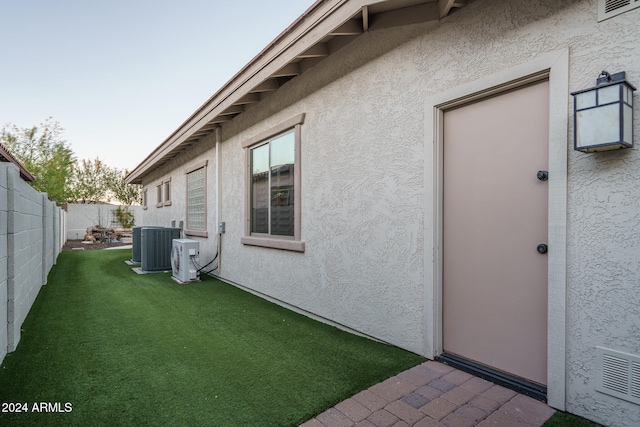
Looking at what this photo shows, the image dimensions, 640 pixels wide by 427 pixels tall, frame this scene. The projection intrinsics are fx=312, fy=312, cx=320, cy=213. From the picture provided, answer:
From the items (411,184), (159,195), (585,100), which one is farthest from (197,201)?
(585,100)

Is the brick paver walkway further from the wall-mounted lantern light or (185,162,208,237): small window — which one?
(185,162,208,237): small window

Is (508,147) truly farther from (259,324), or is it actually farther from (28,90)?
(28,90)

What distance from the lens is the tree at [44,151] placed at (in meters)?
18.9

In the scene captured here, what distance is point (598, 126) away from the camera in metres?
1.90

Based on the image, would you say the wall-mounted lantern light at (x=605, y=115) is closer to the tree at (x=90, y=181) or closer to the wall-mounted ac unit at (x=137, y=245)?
the wall-mounted ac unit at (x=137, y=245)

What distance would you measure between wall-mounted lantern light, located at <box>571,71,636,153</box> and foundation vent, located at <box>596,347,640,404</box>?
4.16 ft

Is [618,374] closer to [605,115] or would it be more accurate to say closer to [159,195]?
[605,115]

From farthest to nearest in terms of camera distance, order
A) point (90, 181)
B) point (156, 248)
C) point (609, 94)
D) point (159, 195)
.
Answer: point (90, 181)
point (159, 195)
point (156, 248)
point (609, 94)

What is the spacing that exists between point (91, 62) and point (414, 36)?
13.7 meters

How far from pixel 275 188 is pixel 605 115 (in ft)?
13.8

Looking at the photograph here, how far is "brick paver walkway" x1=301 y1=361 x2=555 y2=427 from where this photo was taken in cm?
205

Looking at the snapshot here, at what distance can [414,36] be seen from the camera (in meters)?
3.12

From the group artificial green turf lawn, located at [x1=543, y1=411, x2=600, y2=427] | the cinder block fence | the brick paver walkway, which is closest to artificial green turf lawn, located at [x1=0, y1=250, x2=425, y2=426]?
the brick paver walkway

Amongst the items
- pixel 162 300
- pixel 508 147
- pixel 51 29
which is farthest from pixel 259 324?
pixel 51 29
